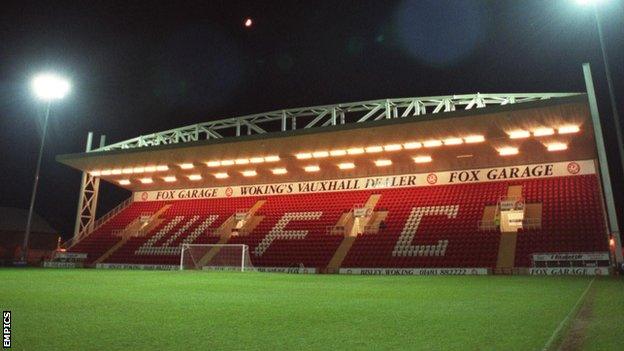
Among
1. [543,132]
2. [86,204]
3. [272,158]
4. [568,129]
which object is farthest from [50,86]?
[568,129]

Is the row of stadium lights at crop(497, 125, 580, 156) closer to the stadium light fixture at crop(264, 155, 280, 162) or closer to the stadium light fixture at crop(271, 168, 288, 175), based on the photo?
the stadium light fixture at crop(264, 155, 280, 162)

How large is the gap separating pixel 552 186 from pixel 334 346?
64.7 feet

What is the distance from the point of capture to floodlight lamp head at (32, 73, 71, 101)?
21.5 meters

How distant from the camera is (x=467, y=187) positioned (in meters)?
21.5

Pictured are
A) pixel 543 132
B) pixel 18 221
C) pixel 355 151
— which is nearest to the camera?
pixel 543 132

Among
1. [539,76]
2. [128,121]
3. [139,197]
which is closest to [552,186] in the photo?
[539,76]

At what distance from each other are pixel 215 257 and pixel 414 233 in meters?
9.93

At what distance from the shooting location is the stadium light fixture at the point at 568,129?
17.2 meters

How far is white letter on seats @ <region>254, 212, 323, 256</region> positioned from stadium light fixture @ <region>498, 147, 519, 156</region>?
9.48 meters

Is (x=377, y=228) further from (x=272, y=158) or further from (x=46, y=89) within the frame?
(x=46, y=89)

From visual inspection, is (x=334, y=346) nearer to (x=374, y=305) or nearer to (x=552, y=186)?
(x=374, y=305)

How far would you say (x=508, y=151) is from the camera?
2008 cm

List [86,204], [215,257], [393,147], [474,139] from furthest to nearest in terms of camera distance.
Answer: [86,204]
[215,257]
[393,147]
[474,139]

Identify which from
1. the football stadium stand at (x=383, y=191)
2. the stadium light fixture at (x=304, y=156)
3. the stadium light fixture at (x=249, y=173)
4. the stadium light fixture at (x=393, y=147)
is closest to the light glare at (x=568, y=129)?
the football stadium stand at (x=383, y=191)
